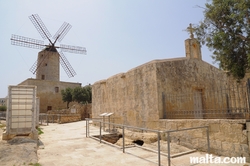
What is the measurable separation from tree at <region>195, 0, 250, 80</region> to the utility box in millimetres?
7175

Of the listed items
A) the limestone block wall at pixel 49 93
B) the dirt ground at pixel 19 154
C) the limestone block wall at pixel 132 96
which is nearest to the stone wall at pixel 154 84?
the limestone block wall at pixel 132 96

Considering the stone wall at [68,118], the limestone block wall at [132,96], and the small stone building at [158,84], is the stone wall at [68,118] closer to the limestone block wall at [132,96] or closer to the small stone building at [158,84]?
the limestone block wall at [132,96]

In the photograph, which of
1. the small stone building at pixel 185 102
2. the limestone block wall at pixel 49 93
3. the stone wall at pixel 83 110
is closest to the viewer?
the small stone building at pixel 185 102

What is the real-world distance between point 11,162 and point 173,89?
6028 mm

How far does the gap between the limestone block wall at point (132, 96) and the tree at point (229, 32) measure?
2.53 meters

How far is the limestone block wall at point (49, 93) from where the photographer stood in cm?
2789

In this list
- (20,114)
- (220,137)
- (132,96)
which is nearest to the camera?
(220,137)

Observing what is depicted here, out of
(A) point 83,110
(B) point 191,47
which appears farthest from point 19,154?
(A) point 83,110

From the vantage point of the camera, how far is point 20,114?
24.0 feet

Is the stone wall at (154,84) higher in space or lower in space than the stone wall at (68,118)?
higher

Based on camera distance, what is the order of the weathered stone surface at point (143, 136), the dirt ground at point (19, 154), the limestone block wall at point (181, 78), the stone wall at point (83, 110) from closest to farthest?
the dirt ground at point (19, 154), the weathered stone surface at point (143, 136), the limestone block wall at point (181, 78), the stone wall at point (83, 110)

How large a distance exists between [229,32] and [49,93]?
91.1ft

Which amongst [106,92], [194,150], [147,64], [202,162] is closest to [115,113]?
[106,92]

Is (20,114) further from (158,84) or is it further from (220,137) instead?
(220,137)
